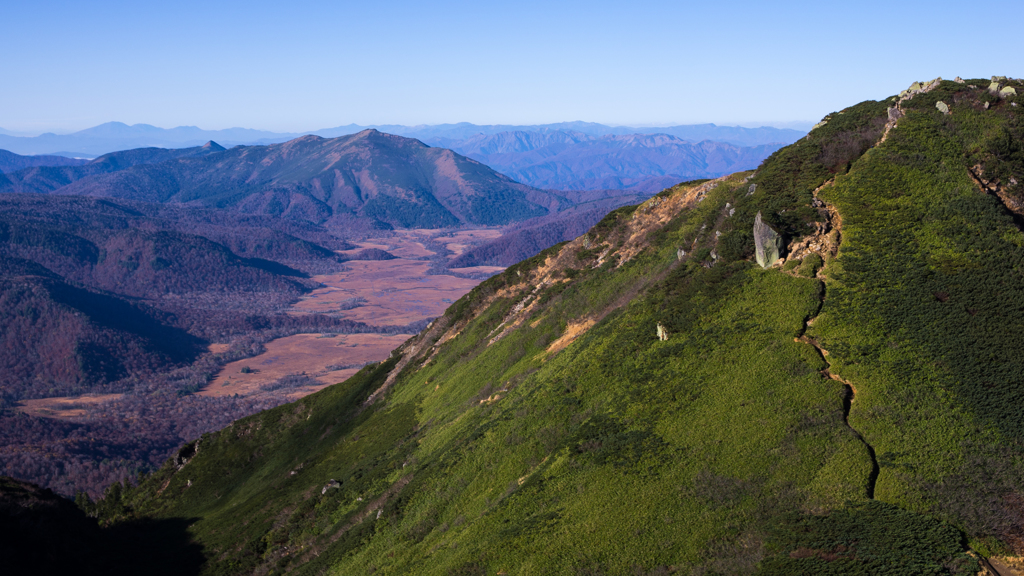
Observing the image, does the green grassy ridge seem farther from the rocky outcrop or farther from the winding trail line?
the rocky outcrop

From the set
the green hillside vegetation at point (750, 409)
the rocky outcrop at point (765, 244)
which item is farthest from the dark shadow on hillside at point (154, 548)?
the rocky outcrop at point (765, 244)

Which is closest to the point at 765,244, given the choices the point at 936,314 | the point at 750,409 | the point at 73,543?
the point at 936,314

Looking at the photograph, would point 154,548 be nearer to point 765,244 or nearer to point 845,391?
point 765,244

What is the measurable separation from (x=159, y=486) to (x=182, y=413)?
11536 centimetres

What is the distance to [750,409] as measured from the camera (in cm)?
3366

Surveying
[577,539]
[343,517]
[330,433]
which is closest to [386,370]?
[330,433]

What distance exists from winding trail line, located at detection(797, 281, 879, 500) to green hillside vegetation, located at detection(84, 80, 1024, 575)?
0.14 m

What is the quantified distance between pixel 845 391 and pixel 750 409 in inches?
183

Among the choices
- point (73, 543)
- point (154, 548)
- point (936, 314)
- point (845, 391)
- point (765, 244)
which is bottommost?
point (154, 548)

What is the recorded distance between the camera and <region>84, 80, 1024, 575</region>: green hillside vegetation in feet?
91.1

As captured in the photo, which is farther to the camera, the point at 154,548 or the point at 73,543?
the point at 154,548

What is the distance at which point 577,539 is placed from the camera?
29.8 meters

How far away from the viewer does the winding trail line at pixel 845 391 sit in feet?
94.1

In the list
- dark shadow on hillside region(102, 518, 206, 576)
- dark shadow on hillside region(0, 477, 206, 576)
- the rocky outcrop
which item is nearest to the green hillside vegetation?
the rocky outcrop
